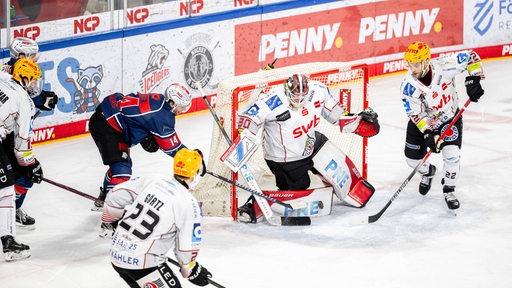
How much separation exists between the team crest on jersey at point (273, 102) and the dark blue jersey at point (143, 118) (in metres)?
0.69

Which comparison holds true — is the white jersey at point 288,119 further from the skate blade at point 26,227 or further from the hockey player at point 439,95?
the skate blade at point 26,227

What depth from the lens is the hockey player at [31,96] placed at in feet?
26.4

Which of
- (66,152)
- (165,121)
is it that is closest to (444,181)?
(165,121)

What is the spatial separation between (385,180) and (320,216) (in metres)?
1.11

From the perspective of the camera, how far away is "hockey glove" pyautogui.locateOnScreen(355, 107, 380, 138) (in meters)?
Answer: 8.52

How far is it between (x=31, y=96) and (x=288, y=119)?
1918 mm

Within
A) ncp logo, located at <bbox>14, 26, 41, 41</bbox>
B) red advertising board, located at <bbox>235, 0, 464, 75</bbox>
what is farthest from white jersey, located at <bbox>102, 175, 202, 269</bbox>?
red advertising board, located at <bbox>235, 0, 464, 75</bbox>

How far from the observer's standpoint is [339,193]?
8.70 m

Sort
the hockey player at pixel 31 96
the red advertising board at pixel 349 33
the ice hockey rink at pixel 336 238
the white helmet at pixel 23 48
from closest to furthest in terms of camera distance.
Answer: the ice hockey rink at pixel 336 238 < the hockey player at pixel 31 96 < the white helmet at pixel 23 48 < the red advertising board at pixel 349 33

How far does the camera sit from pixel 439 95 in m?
8.50

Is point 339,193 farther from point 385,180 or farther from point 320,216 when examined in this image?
point 385,180

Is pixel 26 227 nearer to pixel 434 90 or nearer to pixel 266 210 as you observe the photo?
pixel 266 210

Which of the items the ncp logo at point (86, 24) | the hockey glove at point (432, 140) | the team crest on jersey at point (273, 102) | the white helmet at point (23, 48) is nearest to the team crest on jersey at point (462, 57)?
the hockey glove at point (432, 140)

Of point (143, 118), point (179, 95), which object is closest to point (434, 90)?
point (179, 95)
